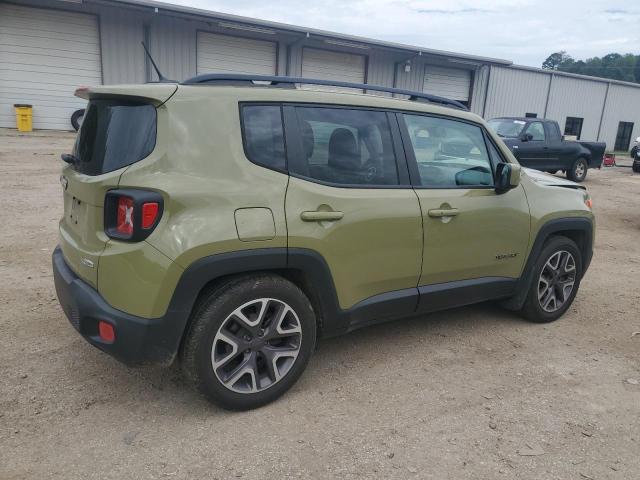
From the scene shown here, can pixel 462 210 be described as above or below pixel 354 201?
below

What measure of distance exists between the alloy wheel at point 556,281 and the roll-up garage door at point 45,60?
609 inches

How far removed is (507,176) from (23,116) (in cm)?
1561

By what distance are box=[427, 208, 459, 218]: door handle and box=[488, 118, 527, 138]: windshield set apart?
11.5 meters

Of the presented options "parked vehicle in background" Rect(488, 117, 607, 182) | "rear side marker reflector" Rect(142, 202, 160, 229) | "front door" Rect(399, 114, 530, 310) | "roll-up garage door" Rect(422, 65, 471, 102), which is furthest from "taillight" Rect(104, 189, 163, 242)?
"roll-up garage door" Rect(422, 65, 471, 102)

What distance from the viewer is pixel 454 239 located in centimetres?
352

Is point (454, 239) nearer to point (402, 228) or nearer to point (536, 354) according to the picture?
point (402, 228)

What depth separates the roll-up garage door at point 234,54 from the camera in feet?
57.9

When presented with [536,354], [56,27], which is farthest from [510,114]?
[536,354]

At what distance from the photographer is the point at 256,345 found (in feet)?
9.30

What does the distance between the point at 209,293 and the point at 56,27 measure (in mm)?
15980

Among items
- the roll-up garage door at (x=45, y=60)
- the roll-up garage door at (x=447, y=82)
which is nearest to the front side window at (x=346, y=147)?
the roll-up garage door at (x=45, y=60)

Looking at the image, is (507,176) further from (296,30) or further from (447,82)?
(447,82)

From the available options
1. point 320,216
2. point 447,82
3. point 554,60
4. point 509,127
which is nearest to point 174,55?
point 509,127

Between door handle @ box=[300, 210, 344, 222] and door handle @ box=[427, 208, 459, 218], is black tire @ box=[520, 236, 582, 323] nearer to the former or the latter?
door handle @ box=[427, 208, 459, 218]
